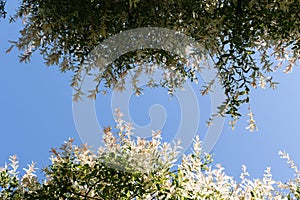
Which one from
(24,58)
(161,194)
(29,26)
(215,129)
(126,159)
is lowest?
(161,194)

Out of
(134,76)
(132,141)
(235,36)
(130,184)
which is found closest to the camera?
(235,36)

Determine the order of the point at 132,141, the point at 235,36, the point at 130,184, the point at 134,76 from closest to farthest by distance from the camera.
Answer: the point at 235,36 → the point at 130,184 → the point at 134,76 → the point at 132,141

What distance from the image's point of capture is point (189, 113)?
2787mm

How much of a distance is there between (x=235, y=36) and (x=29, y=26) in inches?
58.5

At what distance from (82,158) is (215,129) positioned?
103 cm

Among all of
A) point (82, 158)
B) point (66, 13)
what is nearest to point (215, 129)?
point (82, 158)

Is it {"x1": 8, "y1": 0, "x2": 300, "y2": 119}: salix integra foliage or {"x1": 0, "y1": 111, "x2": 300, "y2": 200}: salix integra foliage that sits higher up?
{"x1": 8, "y1": 0, "x2": 300, "y2": 119}: salix integra foliage

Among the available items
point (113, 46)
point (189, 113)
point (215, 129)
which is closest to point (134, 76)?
point (113, 46)

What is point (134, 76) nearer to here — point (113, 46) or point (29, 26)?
point (113, 46)

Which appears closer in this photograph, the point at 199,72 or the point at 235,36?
the point at 235,36

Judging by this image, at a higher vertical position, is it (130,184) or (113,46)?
(113,46)

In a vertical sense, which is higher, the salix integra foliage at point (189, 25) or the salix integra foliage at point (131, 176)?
the salix integra foliage at point (189, 25)

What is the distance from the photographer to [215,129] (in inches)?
110

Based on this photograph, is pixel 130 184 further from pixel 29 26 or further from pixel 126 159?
pixel 29 26
